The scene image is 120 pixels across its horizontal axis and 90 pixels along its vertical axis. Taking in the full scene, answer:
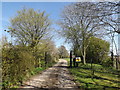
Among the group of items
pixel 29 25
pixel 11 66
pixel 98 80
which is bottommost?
pixel 98 80

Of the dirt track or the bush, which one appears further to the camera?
the dirt track

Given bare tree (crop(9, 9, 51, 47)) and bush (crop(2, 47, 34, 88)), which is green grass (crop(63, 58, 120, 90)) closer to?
bush (crop(2, 47, 34, 88))

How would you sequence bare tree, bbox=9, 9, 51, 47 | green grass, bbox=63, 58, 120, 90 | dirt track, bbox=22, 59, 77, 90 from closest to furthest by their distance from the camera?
green grass, bbox=63, 58, 120, 90 → dirt track, bbox=22, 59, 77, 90 → bare tree, bbox=9, 9, 51, 47

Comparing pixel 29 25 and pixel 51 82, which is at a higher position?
pixel 29 25

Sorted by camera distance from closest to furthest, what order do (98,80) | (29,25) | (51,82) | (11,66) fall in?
1. (11,66)
2. (51,82)
3. (98,80)
4. (29,25)

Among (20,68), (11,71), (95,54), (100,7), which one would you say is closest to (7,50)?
(11,71)

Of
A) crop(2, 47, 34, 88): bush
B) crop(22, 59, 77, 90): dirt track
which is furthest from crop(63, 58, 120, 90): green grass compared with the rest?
crop(2, 47, 34, 88): bush

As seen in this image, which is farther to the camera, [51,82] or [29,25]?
[29,25]

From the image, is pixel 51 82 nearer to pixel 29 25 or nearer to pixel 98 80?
pixel 98 80

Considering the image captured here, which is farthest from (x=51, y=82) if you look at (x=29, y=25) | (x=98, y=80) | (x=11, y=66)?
(x=29, y=25)

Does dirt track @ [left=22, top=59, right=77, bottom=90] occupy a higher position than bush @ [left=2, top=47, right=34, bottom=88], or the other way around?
bush @ [left=2, top=47, right=34, bottom=88]

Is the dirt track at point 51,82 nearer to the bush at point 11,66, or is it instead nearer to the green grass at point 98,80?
the green grass at point 98,80

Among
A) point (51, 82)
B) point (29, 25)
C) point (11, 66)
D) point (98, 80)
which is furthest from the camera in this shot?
point (29, 25)

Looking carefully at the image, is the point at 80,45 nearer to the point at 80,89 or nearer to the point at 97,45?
the point at 97,45
